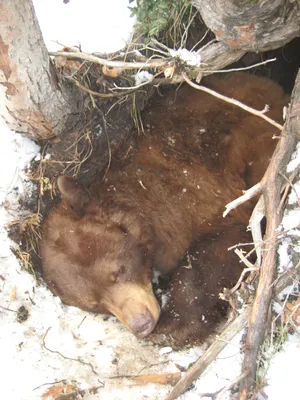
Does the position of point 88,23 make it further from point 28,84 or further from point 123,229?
point 123,229

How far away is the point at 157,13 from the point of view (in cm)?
322

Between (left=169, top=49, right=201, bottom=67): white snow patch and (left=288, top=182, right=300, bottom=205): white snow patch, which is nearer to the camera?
(left=288, top=182, right=300, bottom=205): white snow patch

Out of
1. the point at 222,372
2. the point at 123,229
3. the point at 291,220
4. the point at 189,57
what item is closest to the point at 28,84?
the point at 189,57

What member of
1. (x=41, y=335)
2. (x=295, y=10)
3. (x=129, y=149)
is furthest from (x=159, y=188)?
(x=295, y=10)

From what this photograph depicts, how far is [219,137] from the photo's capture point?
3.81 meters

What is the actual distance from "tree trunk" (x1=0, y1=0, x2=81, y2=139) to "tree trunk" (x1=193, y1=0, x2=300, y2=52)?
1.02 meters

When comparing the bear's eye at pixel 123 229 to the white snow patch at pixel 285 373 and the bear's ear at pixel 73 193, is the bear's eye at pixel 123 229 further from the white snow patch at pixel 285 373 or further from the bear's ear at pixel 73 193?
the white snow patch at pixel 285 373

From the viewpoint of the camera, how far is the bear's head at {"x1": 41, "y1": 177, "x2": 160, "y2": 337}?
335 cm

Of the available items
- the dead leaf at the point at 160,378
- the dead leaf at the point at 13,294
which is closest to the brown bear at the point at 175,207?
the dead leaf at the point at 13,294

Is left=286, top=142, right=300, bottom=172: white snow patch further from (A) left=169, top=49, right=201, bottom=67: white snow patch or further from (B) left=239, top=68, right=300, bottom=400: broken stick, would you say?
(A) left=169, top=49, right=201, bottom=67: white snow patch

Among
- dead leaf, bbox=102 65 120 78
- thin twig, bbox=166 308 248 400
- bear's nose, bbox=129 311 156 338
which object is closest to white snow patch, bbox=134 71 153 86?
dead leaf, bbox=102 65 120 78

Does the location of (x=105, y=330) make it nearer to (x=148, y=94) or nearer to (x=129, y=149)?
(x=129, y=149)

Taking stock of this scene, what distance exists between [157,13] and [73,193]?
56.5 inches

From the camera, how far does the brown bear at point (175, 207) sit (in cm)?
344
